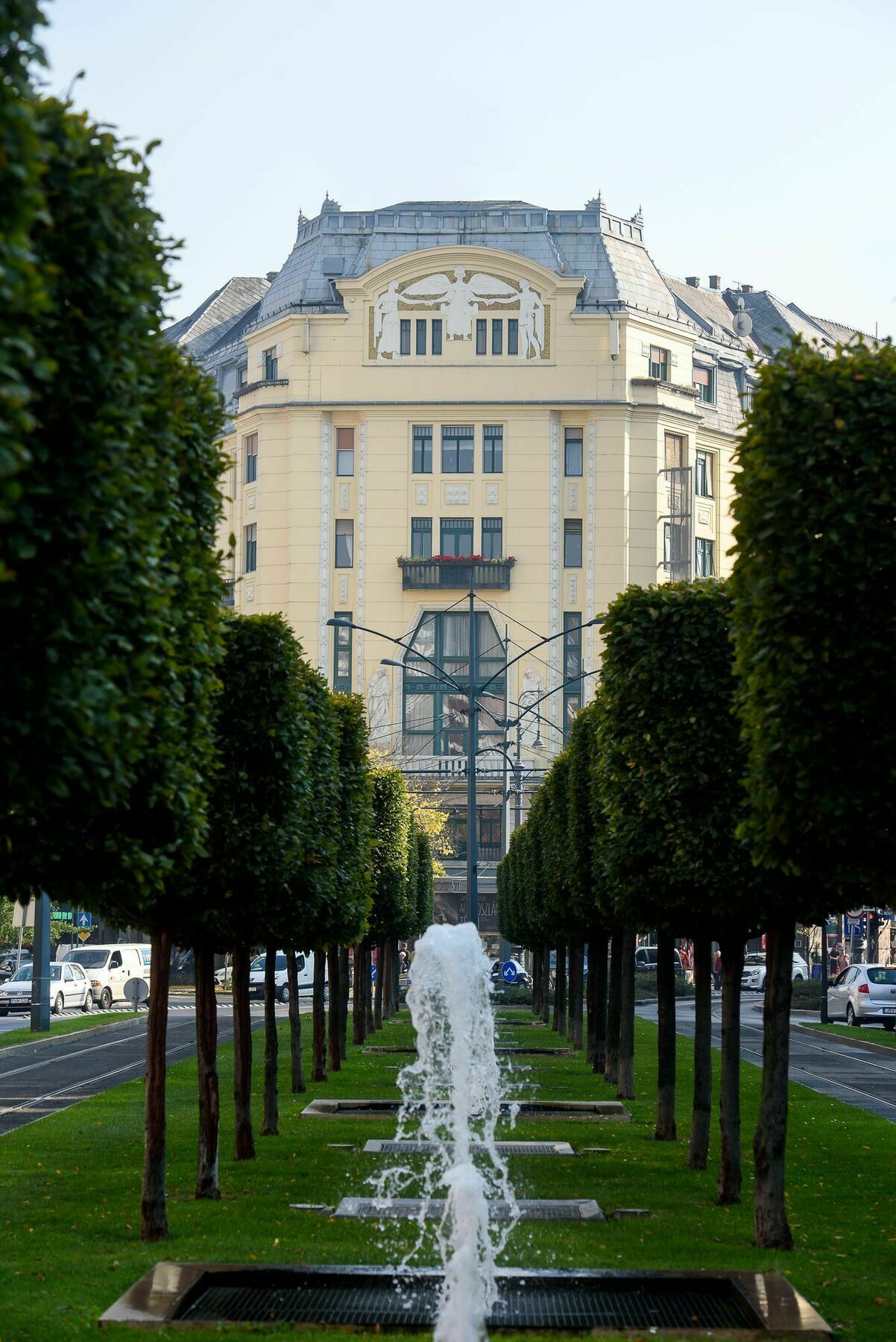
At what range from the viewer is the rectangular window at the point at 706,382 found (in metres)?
99.6

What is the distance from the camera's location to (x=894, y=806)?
460 inches

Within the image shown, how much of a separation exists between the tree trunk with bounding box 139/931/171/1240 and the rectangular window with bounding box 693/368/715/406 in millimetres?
86699

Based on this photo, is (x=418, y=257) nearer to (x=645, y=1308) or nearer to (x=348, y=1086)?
(x=348, y=1086)

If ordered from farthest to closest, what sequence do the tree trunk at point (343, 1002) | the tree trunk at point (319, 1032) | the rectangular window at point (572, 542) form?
the rectangular window at point (572, 542) < the tree trunk at point (343, 1002) < the tree trunk at point (319, 1032)

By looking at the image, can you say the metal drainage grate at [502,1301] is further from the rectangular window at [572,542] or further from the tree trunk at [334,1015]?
the rectangular window at [572,542]

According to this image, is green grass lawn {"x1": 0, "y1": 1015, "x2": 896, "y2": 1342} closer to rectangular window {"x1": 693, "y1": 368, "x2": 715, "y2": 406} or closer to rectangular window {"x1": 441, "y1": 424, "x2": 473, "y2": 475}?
rectangular window {"x1": 441, "y1": 424, "x2": 473, "y2": 475}

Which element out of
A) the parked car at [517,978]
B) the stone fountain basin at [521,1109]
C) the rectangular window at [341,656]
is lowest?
the parked car at [517,978]

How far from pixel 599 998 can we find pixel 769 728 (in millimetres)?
21394

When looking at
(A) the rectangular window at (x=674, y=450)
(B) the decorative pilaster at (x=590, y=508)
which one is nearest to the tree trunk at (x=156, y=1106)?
(B) the decorative pilaster at (x=590, y=508)

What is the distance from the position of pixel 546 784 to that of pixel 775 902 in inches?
921

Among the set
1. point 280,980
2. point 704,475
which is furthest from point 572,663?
point 280,980

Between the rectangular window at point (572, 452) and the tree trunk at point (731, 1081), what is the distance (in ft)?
244

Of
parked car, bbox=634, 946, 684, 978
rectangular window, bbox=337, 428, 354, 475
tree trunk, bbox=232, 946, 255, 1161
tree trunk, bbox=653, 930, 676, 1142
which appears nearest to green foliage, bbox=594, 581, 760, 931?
tree trunk, bbox=653, 930, 676, 1142

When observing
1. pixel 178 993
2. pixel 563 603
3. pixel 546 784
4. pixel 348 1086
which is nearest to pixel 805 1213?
pixel 348 1086
